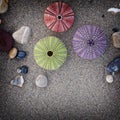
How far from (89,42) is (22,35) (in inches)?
13.3

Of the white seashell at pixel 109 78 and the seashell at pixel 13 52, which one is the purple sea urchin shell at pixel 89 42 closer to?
the white seashell at pixel 109 78

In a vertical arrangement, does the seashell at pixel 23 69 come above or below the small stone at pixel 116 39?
below

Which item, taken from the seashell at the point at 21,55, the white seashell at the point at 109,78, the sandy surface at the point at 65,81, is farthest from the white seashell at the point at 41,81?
the white seashell at the point at 109,78

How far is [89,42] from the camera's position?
Answer: 1.89 meters

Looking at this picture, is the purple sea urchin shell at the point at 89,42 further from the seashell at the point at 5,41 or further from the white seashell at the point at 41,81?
the seashell at the point at 5,41

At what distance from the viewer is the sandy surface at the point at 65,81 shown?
1.93 metres

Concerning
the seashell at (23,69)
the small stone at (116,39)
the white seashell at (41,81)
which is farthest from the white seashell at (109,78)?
the seashell at (23,69)

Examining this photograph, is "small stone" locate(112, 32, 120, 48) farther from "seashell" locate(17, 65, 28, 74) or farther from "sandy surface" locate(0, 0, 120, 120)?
"seashell" locate(17, 65, 28, 74)

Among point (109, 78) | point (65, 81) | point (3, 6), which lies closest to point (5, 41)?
point (3, 6)

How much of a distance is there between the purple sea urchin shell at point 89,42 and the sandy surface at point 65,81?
3cm

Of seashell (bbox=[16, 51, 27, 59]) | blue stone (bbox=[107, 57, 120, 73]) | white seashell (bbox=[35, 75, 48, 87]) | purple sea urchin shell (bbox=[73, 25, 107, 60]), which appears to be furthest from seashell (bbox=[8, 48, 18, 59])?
blue stone (bbox=[107, 57, 120, 73])

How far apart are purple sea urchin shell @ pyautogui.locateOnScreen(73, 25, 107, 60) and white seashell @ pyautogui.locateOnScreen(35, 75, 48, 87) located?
8.3 inches

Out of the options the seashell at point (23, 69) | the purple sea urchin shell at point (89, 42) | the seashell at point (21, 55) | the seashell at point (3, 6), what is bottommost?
the seashell at point (23, 69)

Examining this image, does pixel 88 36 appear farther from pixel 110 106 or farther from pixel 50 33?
pixel 110 106
